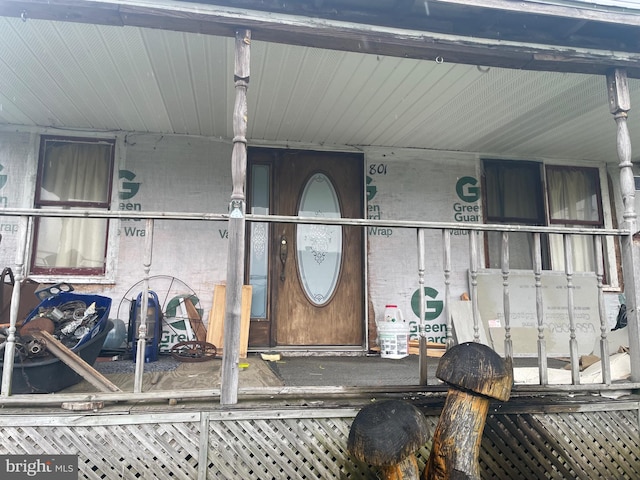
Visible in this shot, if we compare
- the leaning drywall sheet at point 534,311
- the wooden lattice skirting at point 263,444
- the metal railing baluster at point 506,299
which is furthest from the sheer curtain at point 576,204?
the wooden lattice skirting at point 263,444

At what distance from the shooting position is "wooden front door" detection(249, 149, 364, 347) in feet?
15.1

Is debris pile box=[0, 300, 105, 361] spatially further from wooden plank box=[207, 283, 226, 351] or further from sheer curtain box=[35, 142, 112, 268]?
sheer curtain box=[35, 142, 112, 268]

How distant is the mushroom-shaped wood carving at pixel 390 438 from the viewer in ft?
6.55

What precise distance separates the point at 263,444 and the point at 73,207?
3508mm

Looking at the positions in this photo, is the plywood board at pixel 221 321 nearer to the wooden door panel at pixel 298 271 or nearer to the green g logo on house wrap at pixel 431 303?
the wooden door panel at pixel 298 271

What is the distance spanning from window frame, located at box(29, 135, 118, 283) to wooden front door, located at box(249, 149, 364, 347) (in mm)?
1602

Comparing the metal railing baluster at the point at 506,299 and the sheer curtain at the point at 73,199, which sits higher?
the sheer curtain at the point at 73,199

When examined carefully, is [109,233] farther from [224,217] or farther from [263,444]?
[263,444]

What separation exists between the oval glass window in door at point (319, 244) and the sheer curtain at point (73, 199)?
218cm

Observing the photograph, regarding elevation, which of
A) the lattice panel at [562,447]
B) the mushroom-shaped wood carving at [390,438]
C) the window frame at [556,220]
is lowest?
the lattice panel at [562,447]

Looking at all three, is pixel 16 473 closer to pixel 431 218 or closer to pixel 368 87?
pixel 368 87

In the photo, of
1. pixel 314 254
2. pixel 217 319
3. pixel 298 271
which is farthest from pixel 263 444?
pixel 314 254

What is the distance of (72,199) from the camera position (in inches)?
176

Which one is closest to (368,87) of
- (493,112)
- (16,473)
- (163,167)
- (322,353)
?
(493,112)
